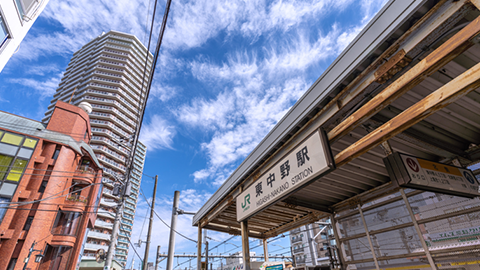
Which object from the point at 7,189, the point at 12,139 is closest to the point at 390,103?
the point at 7,189

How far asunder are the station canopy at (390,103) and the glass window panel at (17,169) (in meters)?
26.9

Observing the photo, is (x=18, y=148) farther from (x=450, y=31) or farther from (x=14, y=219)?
(x=450, y=31)

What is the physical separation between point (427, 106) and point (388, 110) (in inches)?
69.3

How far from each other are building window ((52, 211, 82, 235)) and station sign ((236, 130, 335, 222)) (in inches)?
1129

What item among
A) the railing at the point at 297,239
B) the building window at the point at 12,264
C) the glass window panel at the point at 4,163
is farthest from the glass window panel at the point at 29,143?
the railing at the point at 297,239

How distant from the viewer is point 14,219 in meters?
22.5

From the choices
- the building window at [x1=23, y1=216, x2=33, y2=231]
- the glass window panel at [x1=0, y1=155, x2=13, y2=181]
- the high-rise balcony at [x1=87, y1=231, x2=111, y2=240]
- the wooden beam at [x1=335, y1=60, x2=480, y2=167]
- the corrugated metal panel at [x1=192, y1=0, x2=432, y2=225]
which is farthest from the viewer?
the high-rise balcony at [x1=87, y1=231, x2=111, y2=240]

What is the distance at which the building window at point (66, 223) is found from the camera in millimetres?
26041

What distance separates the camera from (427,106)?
3.07 meters

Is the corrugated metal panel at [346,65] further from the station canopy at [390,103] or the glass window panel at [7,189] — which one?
the glass window panel at [7,189]

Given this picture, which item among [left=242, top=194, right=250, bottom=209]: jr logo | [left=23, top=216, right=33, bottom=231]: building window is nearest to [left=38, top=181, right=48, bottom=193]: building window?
[left=23, top=216, right=33, bottom=231]: building window

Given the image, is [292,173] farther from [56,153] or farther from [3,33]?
[56,153]

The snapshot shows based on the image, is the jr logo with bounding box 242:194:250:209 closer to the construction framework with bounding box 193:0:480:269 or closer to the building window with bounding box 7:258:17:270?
the construction framework with bounding box 193:0:480:269

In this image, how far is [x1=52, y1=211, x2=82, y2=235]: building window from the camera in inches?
1025
